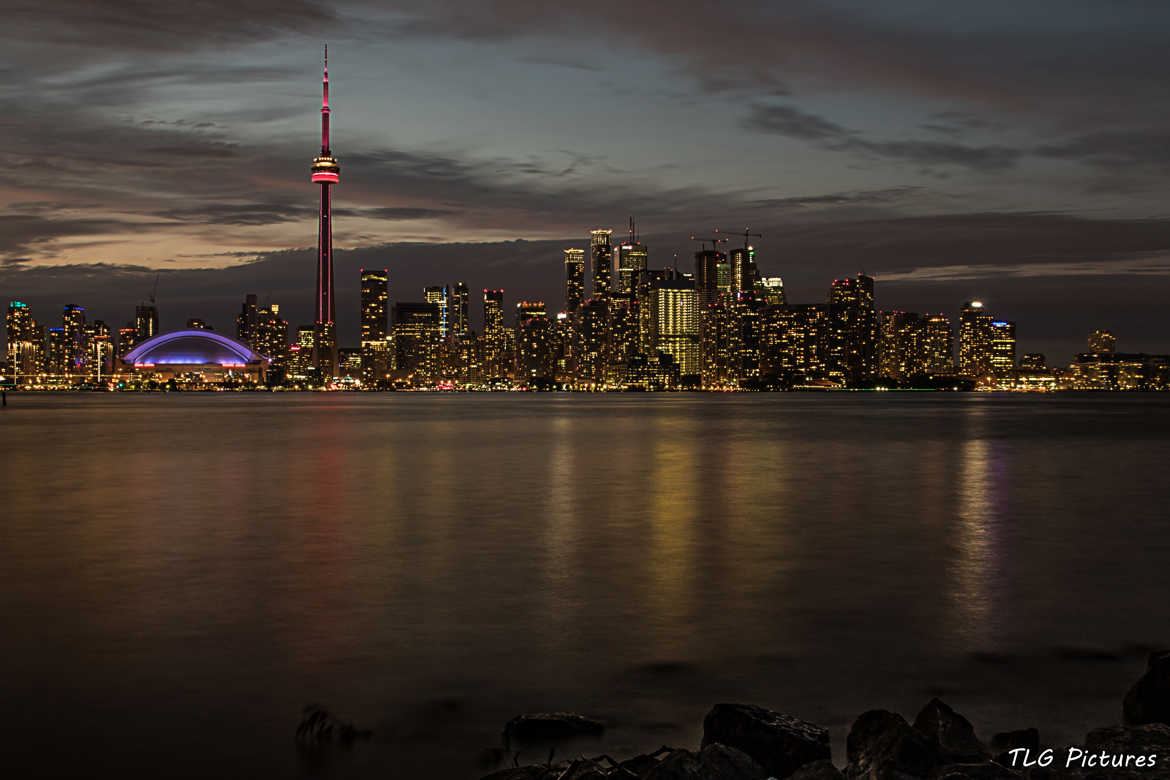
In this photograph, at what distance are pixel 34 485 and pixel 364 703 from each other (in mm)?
26952

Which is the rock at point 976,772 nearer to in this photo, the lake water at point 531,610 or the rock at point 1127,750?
the rock at point 1127,750

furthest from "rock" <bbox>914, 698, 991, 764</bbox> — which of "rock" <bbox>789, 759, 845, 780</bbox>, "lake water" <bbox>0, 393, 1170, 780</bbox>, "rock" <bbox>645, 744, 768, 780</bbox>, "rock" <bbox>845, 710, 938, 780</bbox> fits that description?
"rock" <bbox>645, 744, 768, 780</bbox>

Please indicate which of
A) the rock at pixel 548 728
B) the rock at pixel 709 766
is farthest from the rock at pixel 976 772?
the rock at pixel 548 728

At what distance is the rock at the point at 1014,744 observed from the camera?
7656mm

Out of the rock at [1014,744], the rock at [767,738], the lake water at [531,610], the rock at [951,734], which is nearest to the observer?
the rock at [951,734]

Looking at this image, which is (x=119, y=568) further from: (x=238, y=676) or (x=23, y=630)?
(x=238, y=676)

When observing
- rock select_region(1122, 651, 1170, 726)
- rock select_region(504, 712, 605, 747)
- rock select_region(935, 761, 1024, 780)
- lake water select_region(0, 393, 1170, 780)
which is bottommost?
lake water select_region(0, 393, 1170, 780)

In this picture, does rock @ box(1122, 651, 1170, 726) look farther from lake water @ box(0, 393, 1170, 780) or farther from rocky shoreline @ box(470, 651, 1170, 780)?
lake water @ box(0, 393, 1170, 780)

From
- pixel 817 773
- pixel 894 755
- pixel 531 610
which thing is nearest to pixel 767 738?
pixel 817 773

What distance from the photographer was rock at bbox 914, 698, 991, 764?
7293 millimetres

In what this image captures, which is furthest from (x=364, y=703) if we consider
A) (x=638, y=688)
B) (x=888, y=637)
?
(x=888, y=637)

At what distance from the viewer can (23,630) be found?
12.3 m

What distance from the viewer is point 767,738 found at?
751cm

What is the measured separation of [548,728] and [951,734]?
313 cm
